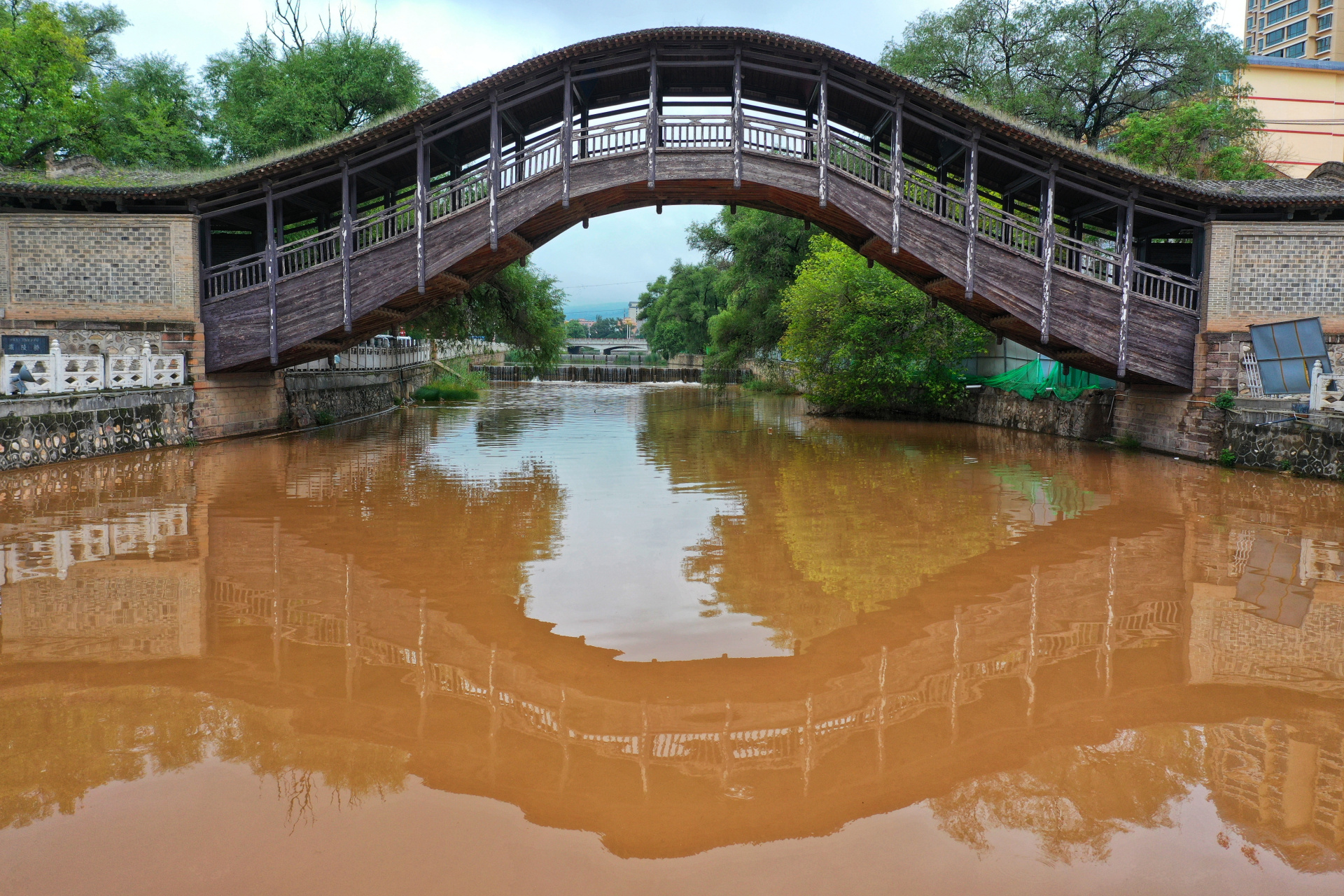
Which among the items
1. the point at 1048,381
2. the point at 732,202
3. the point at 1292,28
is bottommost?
the point at 1048,381

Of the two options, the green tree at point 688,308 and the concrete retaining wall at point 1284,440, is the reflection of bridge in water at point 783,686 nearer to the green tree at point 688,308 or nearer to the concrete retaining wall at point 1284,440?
the concrete retaining wall at point 1284,440

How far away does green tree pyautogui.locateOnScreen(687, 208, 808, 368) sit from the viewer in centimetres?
3569

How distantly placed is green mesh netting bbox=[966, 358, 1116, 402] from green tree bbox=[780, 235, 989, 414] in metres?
1.24

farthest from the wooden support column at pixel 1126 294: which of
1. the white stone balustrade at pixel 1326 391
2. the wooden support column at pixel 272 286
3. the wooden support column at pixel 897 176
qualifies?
Answer: the wooden support column at pixel 272 286

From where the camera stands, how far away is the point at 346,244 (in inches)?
645

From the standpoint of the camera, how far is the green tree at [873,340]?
22.2 meters

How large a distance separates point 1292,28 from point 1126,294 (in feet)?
217

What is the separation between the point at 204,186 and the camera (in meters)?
16.0

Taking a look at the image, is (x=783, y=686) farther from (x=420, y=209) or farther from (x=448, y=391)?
(x=448, y=391)

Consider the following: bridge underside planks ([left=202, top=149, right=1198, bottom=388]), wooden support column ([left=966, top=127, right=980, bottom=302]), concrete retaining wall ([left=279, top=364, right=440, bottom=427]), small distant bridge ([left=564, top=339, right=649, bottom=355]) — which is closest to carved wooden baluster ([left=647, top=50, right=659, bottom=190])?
bridge underside planks ([left=202, top=149, right=1198, bottom=388])

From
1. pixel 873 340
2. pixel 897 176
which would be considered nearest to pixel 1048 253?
pixel 897 176

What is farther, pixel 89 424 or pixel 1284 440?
pixel 89 424

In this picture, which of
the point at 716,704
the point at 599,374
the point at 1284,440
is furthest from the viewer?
the point at 599,374

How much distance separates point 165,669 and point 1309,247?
734 inches
